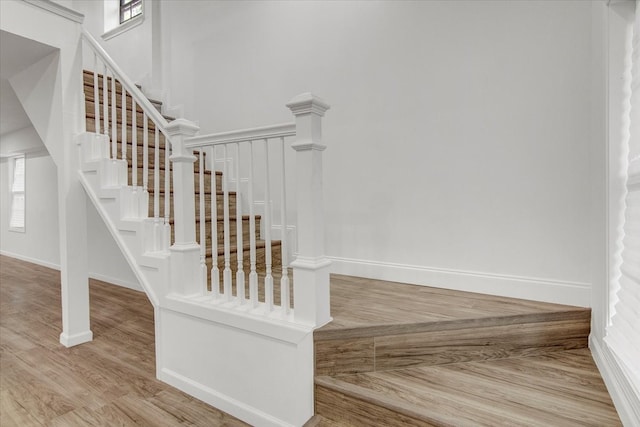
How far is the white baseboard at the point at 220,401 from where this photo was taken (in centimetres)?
161

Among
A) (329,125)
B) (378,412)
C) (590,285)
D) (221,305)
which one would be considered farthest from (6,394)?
(590,285)

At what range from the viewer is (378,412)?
132cm

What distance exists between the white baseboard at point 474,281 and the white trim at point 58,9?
252 cm

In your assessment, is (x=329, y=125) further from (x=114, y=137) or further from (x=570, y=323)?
(x=570, y=323)

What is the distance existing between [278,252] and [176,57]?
94.4 inches

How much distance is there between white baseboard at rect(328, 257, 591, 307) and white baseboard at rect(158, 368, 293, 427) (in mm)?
1138

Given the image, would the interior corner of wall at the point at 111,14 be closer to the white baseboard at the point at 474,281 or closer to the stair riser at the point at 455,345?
the white baseboard at the point at 474,281

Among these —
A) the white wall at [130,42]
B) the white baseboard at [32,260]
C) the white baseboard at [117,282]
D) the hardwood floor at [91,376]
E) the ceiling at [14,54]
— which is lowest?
the hardwood floor at [91,376]

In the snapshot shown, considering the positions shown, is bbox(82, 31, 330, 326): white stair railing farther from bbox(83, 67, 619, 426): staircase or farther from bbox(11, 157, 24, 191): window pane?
bbox(11, 157, 24, 191): window pane

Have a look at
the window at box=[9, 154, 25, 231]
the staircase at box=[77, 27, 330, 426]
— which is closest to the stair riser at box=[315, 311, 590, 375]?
the staircase at box=[77, 27, 330, 426]

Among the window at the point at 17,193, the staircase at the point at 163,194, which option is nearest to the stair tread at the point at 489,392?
the staircase at the point at 163,194

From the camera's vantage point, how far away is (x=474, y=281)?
208 cm

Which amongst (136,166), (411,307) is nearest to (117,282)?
(136,166)

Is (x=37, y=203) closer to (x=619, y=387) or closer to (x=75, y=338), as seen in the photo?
(x=75, y=338)
